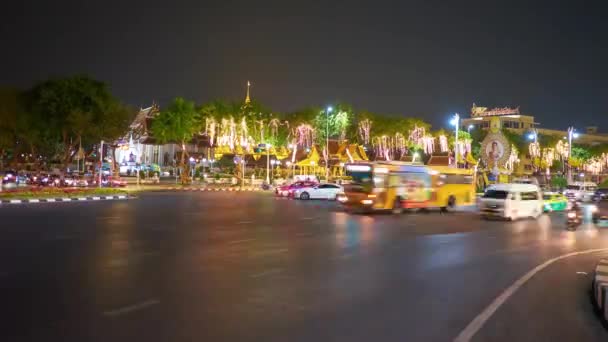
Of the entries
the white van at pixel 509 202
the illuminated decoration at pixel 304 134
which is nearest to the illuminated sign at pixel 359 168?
the white van at pixel 509 202

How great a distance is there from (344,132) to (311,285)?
70.1 m

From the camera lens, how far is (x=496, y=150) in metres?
49.7

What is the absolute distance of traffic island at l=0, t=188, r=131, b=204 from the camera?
1249 inches

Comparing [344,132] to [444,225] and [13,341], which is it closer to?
[444,225]

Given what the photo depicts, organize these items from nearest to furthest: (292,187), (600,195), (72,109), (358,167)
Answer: (358,167) < (600,195) < (292,187) < (72,109)

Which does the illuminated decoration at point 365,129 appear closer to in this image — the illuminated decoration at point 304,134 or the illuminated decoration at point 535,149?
the illuminated decoration at point 304,134

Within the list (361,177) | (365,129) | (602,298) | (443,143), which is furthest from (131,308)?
(443,143)

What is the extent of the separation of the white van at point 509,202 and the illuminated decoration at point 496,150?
24103 millimetres

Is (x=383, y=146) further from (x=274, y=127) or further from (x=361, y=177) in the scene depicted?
(x=361, y=177)

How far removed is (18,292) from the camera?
27.7ft

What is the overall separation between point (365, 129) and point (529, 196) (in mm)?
56907

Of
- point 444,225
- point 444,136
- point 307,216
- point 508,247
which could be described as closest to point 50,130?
point 307,216

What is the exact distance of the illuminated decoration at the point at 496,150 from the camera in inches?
1940

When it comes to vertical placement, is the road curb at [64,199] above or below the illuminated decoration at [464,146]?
below
